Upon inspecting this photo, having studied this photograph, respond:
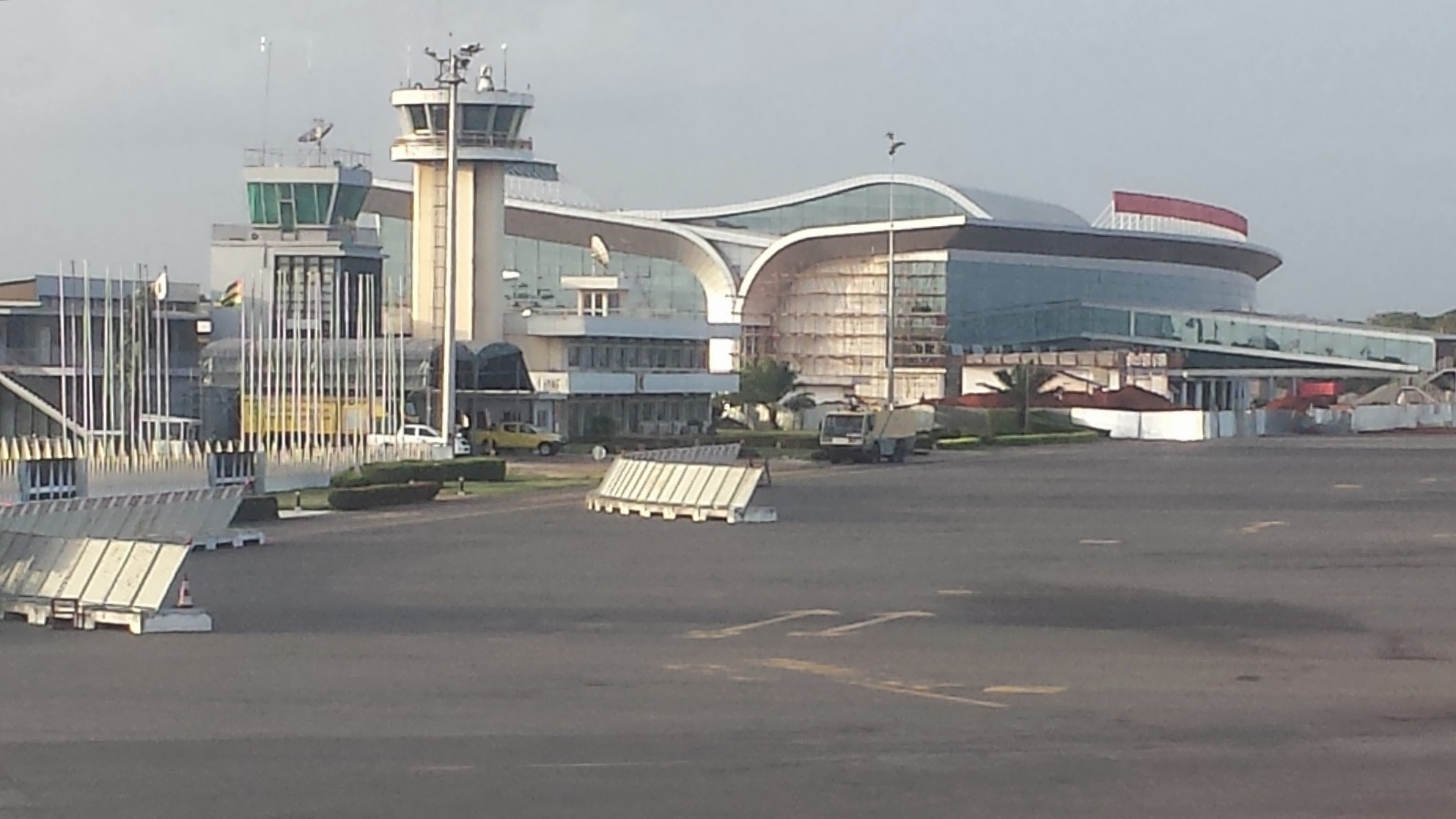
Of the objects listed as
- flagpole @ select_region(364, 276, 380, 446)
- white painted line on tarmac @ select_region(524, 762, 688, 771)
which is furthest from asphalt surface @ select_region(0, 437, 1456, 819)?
flagpole @ select_region(364, 276, 380, 446)

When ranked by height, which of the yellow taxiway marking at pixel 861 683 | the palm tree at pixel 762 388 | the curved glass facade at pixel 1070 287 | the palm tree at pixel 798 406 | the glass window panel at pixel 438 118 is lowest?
the yellow taxiway marking at pixel 861 683

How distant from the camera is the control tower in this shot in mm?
79688

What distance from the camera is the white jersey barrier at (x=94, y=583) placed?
23109 mm

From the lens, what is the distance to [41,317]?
2758 inches

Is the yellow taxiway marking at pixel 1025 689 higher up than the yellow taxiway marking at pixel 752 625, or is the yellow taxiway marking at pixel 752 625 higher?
the yellow taxiway marking at pixel 752 625

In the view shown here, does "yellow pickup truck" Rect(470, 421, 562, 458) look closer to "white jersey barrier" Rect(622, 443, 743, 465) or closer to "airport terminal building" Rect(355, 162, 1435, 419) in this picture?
"white jersey barrier" Rect(622, 443, 743, 465)

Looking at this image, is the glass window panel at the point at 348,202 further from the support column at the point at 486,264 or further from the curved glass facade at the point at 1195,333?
the curved glass facade at the point at 1195,333

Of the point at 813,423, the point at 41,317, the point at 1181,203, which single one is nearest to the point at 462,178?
the point at 41,317

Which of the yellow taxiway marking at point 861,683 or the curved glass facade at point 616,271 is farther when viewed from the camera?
the curved glass facade at point 616,271

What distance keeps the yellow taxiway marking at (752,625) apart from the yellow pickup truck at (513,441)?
45.1 m

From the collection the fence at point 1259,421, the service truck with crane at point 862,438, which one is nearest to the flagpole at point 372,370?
the service truck with crane at point 862,438

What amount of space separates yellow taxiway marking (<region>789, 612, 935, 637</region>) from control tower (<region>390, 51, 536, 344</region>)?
183ft

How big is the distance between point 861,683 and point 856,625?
4.55 metres

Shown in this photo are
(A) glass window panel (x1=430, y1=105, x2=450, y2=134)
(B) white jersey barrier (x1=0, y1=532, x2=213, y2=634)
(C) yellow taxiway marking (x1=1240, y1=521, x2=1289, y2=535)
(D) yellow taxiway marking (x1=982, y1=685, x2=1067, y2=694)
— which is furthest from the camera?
(A) glass window panel (x1=430, y1=105, x2=450, y2=134)
